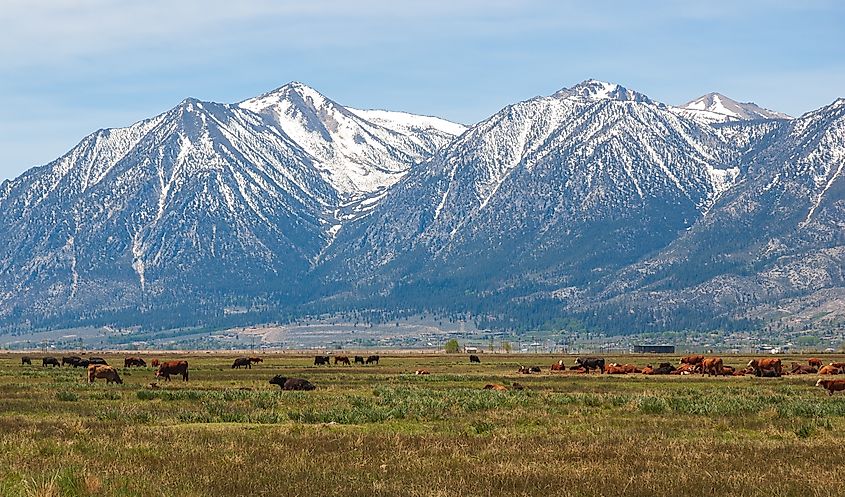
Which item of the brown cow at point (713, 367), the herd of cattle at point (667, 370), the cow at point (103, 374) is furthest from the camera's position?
the brown cow at point (713, 367)

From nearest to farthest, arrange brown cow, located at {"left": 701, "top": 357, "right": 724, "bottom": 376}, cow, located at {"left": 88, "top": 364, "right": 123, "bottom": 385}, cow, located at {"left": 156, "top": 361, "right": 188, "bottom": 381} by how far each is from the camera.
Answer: cow, located at {"left": 88, "top": 364, "right": 123, "bottom": 385}
cow, located at {"left": 156, "top": 361, "right": 188, "bottom": 381}
brown cow, located at {"left": 701, "top": 357, "right": 724, "bottom": 376}

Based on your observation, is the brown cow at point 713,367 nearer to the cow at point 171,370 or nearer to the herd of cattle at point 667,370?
the herd of cattle at point 667,370

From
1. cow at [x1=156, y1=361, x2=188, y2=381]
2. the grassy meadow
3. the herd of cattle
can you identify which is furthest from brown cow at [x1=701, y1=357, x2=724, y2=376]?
cow at [x1=156, y1=361, x2=188, y2=381]

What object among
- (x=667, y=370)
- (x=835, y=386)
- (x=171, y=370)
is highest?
(x=171, y=370)

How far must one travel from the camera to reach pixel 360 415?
1775 inches

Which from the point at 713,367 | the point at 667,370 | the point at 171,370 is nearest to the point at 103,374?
the point at 171,370

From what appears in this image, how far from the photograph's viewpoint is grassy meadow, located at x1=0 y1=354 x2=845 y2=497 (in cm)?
2853

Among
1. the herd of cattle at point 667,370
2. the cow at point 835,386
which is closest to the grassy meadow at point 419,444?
the cow at point 835,386

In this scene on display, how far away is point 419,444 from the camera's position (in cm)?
3584

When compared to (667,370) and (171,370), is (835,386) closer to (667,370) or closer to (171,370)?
(667,370)

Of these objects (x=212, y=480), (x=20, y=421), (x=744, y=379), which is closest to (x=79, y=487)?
(x=212, y=480)

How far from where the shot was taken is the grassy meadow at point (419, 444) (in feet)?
93.6

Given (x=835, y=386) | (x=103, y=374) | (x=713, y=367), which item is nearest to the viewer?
(x=835, y=386)

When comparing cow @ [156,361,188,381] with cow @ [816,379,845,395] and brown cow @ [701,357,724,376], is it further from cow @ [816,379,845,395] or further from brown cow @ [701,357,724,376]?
cow @ [816,379,845,395]
